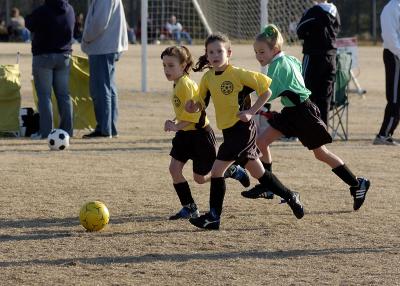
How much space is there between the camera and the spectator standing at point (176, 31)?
98.9 ft

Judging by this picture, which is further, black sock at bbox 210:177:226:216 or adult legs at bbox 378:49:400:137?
adult legs at bbox 378:49:400:137

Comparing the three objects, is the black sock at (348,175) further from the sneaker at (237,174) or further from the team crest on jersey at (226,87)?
the team crest on jersey at (226,87)

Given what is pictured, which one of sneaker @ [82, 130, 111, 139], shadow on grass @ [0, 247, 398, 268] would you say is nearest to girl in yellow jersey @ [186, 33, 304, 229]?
shadow on grass @ [0, 247, 398, 268]

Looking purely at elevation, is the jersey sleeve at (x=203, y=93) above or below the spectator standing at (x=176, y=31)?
above

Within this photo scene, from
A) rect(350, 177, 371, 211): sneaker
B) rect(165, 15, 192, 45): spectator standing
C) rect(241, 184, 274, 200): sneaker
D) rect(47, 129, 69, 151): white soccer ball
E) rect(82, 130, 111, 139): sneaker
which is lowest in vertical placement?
rect(165, 15, 192, 45): spectator standing

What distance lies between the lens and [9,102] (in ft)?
46.5

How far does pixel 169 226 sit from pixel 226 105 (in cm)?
105

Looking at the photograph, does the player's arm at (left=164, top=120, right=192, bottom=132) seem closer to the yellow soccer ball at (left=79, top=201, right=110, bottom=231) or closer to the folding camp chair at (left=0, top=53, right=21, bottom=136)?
the yellow soccer ball at (left=79, top=201, right=110, bottom=231)

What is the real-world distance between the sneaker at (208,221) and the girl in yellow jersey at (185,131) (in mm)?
354

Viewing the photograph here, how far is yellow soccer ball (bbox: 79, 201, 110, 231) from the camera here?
778 centimetres

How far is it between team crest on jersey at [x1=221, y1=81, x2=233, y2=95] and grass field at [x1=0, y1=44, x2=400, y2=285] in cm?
106

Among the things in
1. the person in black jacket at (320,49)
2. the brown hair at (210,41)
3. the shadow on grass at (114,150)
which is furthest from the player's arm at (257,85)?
the person in black jacket at (320,49)

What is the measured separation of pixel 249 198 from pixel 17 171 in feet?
9.45

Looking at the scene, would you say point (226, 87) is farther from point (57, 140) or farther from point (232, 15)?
point (232, 15)
